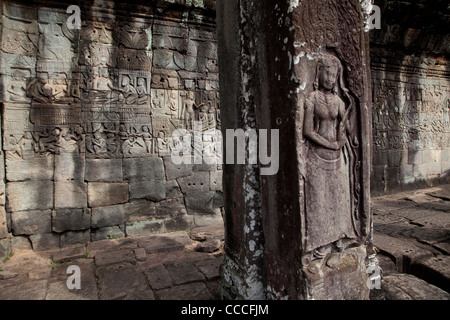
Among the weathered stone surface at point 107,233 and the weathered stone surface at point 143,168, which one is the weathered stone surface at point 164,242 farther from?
the weathered stone surface at point 143,168

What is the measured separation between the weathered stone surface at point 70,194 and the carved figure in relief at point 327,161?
3.67m

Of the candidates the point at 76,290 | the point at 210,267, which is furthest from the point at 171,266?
the point at 76,290

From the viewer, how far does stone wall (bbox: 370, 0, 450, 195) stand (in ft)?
Result: 22.1

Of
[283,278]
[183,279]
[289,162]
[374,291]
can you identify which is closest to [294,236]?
[283,278]

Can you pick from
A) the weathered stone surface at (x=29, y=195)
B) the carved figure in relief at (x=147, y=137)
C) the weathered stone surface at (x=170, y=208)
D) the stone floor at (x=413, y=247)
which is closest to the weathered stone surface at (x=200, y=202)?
the weathered stone surface at (x=170, y=208)

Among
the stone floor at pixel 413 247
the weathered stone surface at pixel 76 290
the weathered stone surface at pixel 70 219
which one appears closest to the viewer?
the stone floor at pixel 413 247

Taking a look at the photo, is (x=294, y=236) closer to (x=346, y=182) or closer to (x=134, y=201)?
(x=346, y=182)

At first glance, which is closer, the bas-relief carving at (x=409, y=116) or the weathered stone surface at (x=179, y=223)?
the weathered stone surface at (x=179, y=223)

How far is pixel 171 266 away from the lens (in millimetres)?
3219

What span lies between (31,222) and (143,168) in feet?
5.68

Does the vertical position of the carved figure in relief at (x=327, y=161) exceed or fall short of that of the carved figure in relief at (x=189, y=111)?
it falls short

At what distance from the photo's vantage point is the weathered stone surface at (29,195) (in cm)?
390

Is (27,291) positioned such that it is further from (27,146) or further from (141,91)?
(141,91)

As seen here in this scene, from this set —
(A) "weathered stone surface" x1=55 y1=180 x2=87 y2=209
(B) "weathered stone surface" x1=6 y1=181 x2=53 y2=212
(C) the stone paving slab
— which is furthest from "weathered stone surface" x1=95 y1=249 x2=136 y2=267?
(B) "weathered stone surface" x1=6 y1=181 x2=53 y2=212
